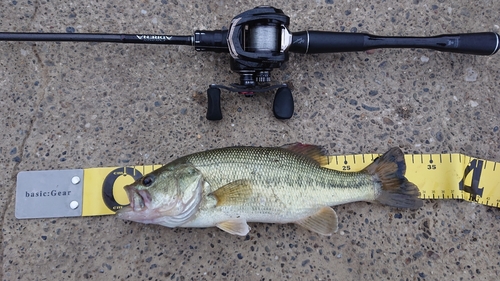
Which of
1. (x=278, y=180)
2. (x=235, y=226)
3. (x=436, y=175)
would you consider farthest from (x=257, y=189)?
(x=436, y=175)

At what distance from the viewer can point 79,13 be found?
107 inches

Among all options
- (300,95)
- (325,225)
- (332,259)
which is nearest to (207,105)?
(300,95)

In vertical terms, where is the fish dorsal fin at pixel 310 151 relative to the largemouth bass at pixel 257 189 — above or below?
above

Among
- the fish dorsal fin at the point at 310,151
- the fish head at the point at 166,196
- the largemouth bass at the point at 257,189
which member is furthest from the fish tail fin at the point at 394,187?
the fish head at the point at 166,196

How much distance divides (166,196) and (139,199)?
0.53ft

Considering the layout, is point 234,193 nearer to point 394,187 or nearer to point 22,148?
point 394,187

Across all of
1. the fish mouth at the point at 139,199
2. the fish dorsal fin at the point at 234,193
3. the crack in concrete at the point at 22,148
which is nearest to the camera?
the fish mouth at the point at 139,199

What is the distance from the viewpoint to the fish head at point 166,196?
6.89 feet

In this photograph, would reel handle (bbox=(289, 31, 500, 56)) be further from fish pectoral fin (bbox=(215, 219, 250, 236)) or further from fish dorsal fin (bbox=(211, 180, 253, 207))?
fish pectoral fin (bbox=(215, 219, 250, 236))

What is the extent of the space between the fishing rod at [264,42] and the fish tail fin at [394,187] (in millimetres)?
772

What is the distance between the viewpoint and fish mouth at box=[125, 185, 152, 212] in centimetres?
209

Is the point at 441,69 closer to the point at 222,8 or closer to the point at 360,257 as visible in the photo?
the point at 360,257

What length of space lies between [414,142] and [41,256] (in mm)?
2941

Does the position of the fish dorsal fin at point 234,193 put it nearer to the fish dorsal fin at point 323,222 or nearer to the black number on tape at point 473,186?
the fish dorsal fin at point 323,222
